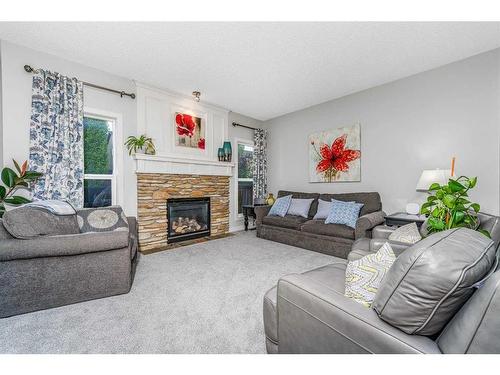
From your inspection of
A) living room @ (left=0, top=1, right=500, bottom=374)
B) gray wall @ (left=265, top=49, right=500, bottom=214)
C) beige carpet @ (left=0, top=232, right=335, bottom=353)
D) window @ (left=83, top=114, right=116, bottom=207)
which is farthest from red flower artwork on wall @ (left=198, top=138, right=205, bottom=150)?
beige carpet @ (left=0, top=232, right=335, bottom=353)

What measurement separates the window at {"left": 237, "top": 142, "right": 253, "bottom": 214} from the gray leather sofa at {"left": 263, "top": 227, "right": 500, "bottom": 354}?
12.9 ft

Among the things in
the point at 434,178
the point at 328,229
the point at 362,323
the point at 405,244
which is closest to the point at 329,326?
the point at 362,323

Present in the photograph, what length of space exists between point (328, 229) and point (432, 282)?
2631 mm

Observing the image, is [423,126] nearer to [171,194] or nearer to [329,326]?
[329,326]

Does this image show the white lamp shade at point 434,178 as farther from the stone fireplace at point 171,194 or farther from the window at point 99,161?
the window at point 99,161

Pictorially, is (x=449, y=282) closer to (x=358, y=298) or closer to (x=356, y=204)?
(x=358, y=298)

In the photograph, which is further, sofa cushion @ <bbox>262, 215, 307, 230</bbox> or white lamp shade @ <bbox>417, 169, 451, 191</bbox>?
sofa cushion @ <bbox>262, 215, 307, 230</bbox>

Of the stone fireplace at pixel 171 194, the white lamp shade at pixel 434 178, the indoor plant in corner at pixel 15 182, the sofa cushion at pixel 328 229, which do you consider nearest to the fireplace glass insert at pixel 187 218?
the stone fireplace at pixel 171 194

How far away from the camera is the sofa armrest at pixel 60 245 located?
1.63 m

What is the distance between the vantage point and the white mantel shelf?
11.2 ft

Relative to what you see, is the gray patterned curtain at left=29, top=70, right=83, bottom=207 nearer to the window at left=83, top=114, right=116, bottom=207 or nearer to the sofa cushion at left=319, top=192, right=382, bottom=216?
the window at left=83, top=114, right=116, bottom=207
